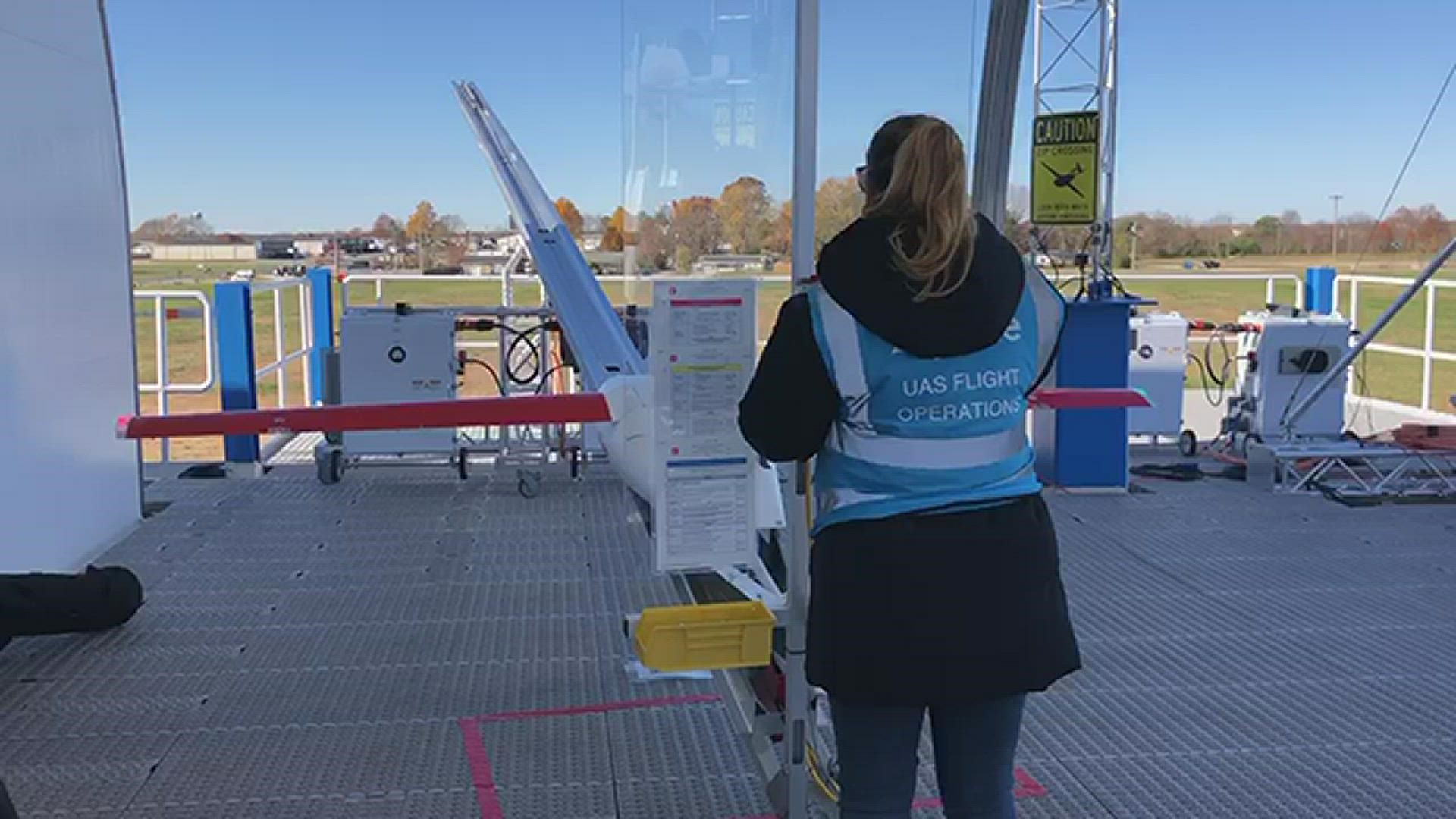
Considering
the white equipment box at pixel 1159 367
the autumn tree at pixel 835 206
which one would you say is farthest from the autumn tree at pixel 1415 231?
the autumn tree at pixel 835 206

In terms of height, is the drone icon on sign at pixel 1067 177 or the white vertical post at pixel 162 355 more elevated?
the drone icon on sign at pixel 1067 177

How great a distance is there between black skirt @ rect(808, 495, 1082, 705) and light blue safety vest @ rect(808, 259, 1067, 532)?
0.04 m

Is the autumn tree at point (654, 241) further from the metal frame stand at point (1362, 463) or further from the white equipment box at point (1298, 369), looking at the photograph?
the white equipment box at point (1298, 369)

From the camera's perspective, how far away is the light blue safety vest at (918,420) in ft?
6.79

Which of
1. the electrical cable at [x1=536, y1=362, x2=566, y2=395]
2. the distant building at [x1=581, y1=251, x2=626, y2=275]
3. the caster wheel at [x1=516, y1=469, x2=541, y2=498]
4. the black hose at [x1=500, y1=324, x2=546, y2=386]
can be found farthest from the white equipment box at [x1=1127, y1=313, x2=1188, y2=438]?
the distant building at [x1=581, y1=251, x2=626, y2=275]

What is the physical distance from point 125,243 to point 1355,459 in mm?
7389

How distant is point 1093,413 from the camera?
8148 mm

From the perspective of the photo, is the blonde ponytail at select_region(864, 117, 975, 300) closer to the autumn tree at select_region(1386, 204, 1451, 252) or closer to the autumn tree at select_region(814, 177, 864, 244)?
the autumn tree at select_region(814, 177, 864, 244)

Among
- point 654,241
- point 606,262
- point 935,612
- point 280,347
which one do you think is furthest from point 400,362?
point 935,612

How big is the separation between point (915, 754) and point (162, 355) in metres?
7.76

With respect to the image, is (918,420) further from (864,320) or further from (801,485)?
(801,485)

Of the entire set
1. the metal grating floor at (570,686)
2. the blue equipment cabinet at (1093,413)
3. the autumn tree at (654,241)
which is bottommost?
the metal grating floor at (570,686)

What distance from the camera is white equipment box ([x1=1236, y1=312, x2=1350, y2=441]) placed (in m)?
9.02

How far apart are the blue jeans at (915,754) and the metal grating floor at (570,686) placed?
1.38m
